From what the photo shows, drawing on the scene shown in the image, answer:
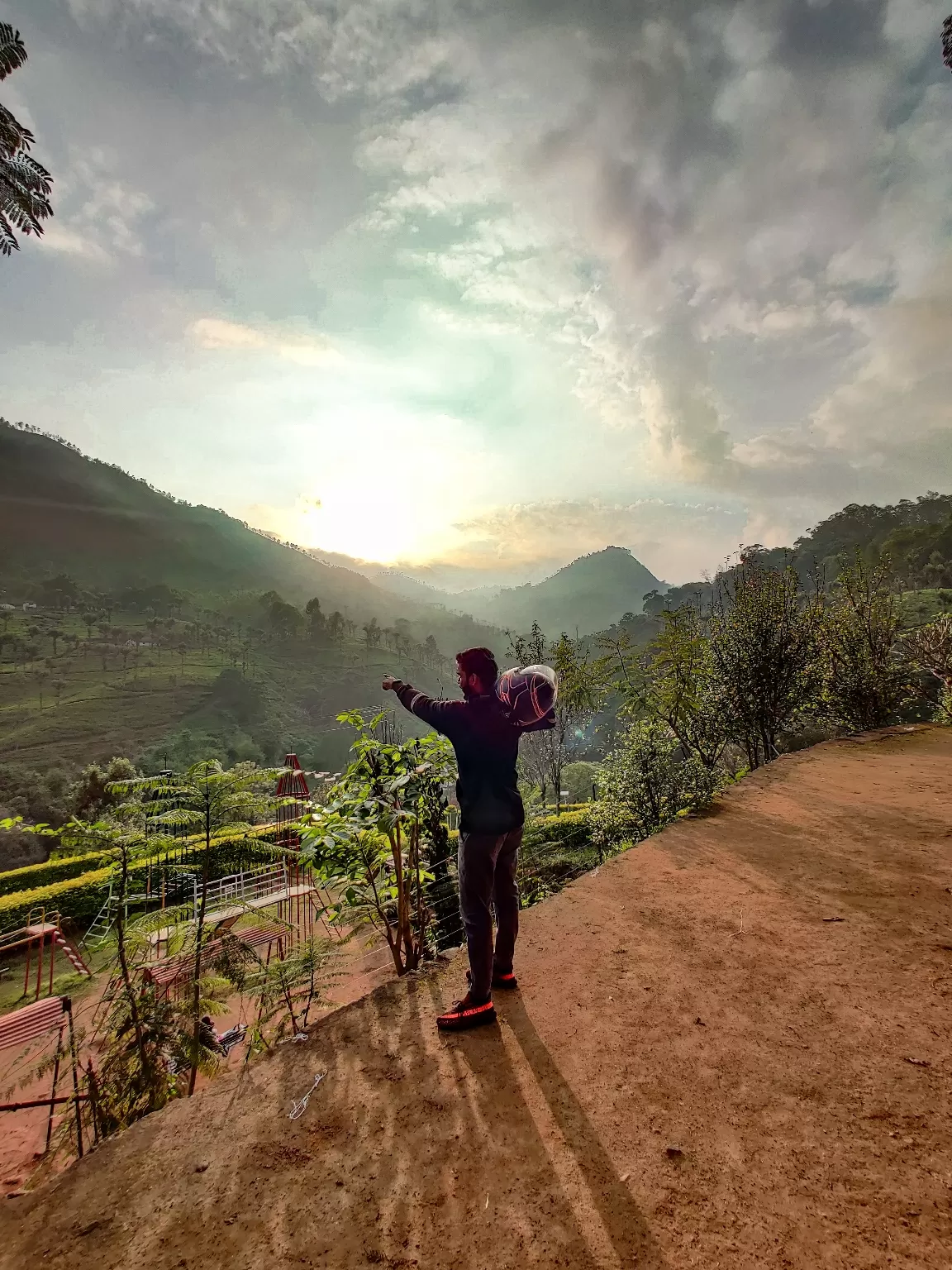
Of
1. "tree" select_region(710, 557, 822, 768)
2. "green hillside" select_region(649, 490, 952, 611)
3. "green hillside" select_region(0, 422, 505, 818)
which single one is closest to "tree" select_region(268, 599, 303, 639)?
"green hillside" select_region(0, 422, 505, 818)

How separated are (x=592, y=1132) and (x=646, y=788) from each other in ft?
18.6

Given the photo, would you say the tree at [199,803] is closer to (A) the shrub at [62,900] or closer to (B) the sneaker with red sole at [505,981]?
(B) the sneaker with red sole at [505,981]

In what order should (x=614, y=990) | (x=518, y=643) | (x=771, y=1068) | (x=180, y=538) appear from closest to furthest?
1. (x=771, y=1068)
2. (x=614, y=990)
3. (x=518, y=643)
4. (x=180, y=538)

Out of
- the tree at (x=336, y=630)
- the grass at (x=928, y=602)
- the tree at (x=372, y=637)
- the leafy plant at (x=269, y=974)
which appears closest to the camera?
the leafy plant at (x=269, y=974)

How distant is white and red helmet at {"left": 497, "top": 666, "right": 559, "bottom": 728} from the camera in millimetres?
2588

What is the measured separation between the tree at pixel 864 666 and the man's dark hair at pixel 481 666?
10288mm

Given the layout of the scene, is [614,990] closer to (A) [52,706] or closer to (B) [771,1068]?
(B) [771,1068]

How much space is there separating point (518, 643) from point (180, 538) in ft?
523

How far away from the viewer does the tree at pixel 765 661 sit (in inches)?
360

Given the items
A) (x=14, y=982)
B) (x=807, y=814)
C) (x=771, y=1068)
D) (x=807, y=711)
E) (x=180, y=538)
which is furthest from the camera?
(x=180, y=538)

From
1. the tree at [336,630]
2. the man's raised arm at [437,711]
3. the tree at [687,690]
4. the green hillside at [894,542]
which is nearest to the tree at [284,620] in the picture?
the tree at [336,630]

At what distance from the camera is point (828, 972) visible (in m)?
2.87

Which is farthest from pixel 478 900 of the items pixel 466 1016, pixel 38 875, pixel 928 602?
pixel 928 602

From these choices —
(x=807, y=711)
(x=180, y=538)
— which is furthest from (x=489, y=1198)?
(x=180, y=538)
